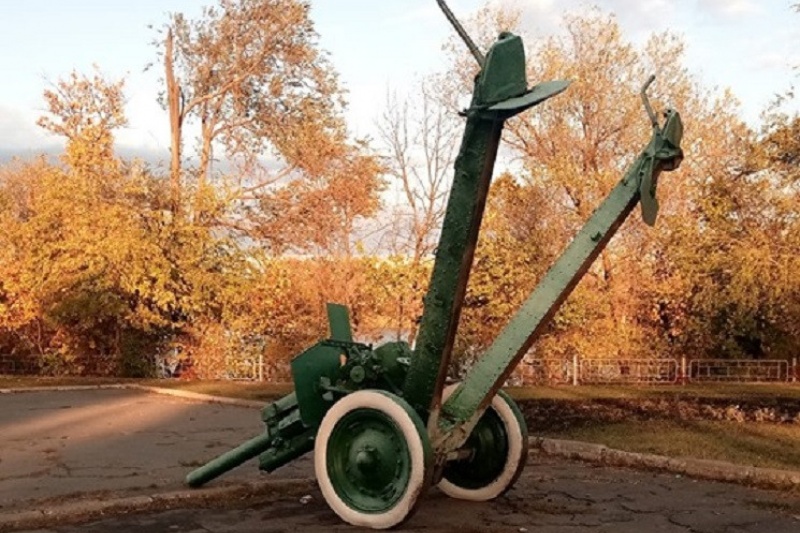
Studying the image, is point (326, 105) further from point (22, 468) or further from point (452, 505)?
point (452, 505)

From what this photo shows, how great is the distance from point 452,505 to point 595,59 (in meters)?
25.4

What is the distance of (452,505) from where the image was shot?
7.08 m

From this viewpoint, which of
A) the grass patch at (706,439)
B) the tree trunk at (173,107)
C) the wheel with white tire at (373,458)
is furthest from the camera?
the tree trunk at (173,107)

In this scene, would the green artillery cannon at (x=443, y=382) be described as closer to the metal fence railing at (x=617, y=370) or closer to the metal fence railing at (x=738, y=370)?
the metal fence railing at (x=617, y=370)

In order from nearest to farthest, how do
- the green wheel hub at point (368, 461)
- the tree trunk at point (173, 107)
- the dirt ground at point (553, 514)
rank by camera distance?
the green wheel hub at point (368, 461) < the dirt ground at point (553, 514) < the tree trunk at point (173, 107)

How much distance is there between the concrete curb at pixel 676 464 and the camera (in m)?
7.95

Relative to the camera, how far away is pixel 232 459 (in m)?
7.55

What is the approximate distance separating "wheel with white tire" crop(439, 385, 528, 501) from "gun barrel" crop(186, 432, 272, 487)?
5.02 feet

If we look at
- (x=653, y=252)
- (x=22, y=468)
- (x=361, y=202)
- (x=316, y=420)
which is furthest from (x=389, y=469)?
(x=653, y=252)

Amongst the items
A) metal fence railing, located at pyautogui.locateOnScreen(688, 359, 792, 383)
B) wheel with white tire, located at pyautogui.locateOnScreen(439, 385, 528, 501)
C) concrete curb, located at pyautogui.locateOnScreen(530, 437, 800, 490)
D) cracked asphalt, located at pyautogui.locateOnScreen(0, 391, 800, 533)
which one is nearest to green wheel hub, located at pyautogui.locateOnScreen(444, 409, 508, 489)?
wheel with white tire, located at pyautogui.locateOnScreen(439, 385, 528, 501)

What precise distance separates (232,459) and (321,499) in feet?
2.76

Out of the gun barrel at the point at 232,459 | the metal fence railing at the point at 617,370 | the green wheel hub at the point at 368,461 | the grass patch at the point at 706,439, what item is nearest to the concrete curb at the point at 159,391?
the metal fence railing at the point at 617,370

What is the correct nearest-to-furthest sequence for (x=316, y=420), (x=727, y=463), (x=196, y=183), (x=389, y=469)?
1. (x=389, y=469)
2. (x=316, y=420)
3. (x=727, y=463)
4. (x=196, y=183)

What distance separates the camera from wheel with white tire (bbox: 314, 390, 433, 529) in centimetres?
604
